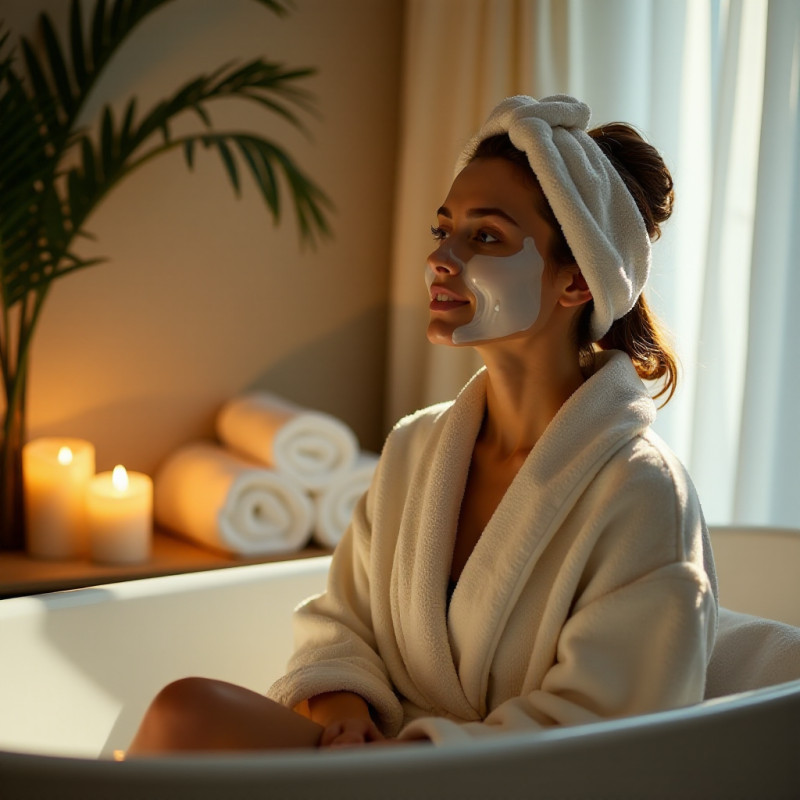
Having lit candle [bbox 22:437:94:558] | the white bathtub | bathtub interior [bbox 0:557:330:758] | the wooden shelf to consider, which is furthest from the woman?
lit candle [bbox 22:437:94:558]

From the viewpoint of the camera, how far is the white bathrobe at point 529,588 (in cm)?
119

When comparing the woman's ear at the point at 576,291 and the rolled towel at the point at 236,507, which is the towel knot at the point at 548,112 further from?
the rolled towel at the point at 236,507

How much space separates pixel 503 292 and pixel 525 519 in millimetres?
272

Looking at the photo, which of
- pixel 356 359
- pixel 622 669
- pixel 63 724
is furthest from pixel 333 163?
pixel 622 669

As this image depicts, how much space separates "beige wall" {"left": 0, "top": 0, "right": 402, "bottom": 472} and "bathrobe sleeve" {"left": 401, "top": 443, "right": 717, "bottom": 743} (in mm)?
1532

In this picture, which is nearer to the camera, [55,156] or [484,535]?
[484,535]

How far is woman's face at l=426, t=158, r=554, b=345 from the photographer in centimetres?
136

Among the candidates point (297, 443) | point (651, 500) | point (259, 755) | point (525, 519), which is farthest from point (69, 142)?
point (259, 755)

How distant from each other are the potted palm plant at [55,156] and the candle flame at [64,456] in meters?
0.11

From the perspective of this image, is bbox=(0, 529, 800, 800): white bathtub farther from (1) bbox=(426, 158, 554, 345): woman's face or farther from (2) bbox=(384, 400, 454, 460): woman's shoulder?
(1) bbox=(426, 158, 554, 345): woman's face

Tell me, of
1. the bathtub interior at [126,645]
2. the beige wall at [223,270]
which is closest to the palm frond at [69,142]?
the beige wall at [223,270]

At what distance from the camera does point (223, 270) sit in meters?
2.64

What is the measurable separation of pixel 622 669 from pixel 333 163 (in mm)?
1831

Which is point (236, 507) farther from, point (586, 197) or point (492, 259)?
point (586, 197)
